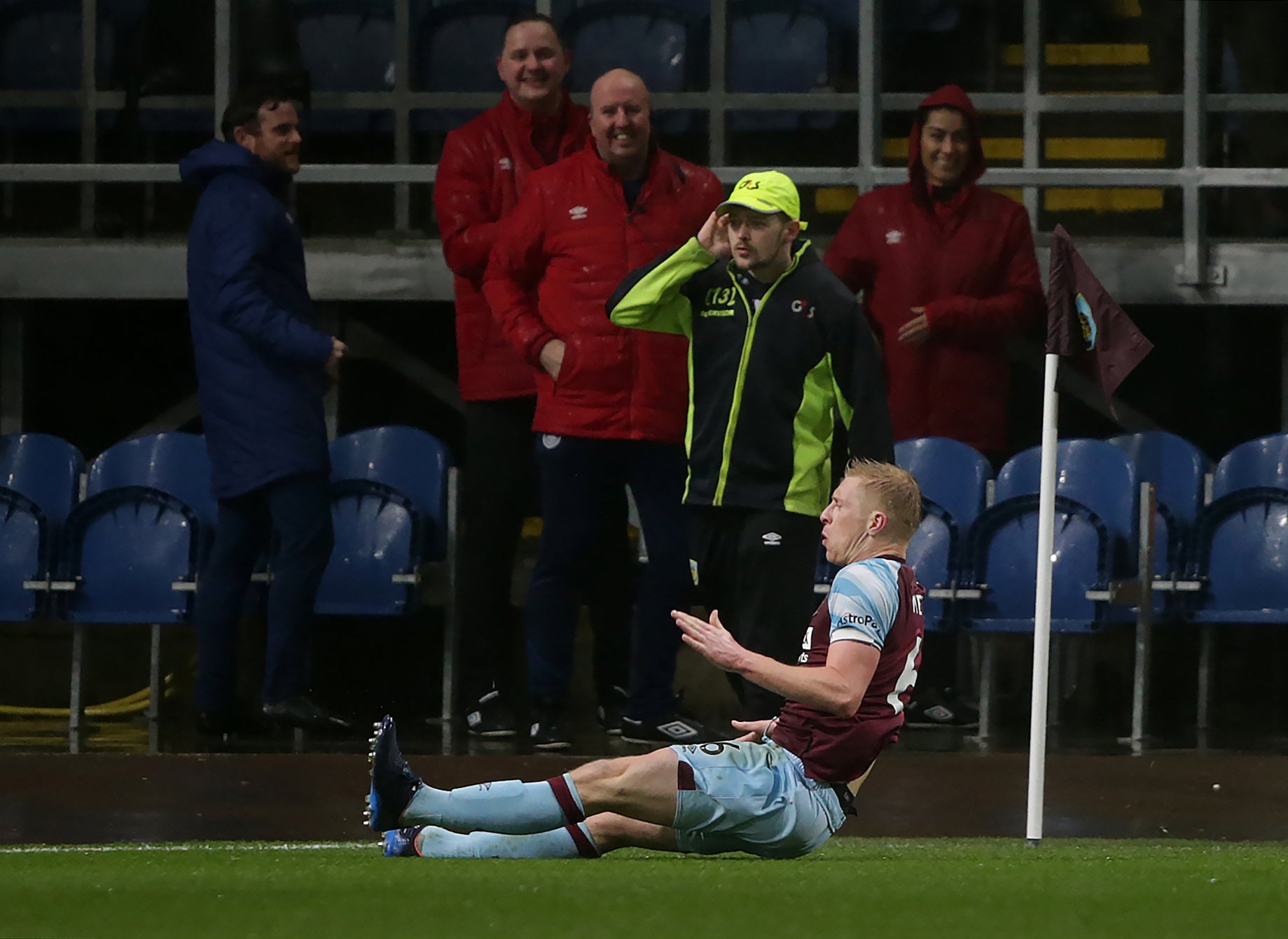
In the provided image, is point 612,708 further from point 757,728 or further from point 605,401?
point 757,728

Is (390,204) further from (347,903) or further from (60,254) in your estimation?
(347,903)

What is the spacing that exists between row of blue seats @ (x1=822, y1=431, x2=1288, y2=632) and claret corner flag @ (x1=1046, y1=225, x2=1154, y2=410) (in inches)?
100

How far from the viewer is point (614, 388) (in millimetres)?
8945

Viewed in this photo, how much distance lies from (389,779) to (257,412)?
12.3 feet

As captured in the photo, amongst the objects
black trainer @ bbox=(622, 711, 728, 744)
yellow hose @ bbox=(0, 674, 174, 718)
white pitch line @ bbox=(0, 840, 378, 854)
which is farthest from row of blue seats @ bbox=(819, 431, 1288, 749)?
white pitch line @ bbox=(0, 840, 378, 854)

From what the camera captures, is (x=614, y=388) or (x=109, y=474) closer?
(x=614, y=388)

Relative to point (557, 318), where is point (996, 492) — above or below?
below

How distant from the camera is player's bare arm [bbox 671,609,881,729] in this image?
5.68 metres

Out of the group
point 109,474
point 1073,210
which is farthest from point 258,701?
point 1073,210

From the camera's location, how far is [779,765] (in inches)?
236

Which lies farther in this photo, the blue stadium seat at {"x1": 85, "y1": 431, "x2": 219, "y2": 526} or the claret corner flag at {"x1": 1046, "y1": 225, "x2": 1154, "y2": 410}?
the blue stadium seat at {"x1": 85, "y1": 431, "x2": 219, "y2": 526}

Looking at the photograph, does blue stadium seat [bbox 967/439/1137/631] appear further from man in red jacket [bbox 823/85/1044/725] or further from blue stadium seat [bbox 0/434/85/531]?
blue stadium seat [bbox 0/434/85/531]

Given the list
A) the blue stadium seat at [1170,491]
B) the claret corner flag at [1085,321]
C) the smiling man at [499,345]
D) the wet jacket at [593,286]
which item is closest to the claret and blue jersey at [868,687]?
the claret corner flag at [1085,321]

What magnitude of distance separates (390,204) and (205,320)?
14.4ft
